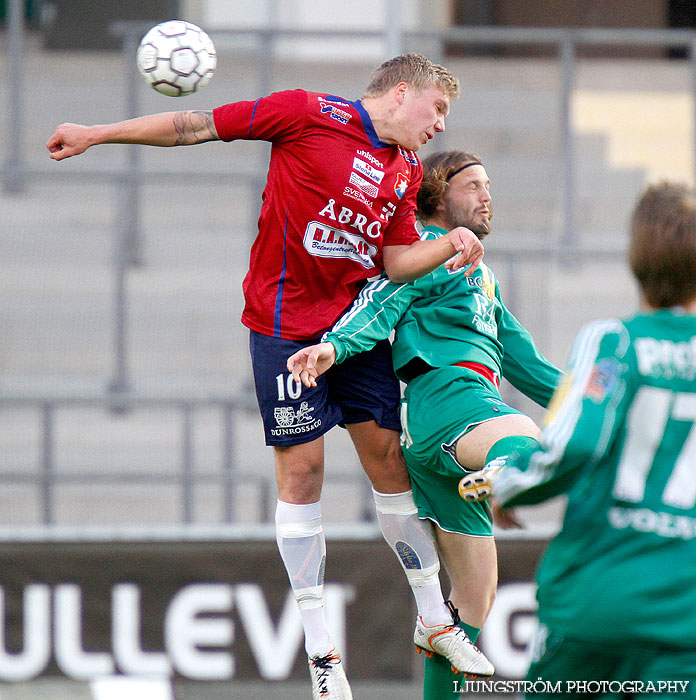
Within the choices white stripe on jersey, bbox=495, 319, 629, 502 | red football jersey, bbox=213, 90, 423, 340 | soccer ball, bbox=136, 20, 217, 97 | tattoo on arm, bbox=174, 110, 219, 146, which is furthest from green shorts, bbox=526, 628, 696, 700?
soccer ball, bbox=136, 20, 217, 97

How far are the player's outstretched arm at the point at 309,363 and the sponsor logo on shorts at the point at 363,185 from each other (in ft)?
1.68

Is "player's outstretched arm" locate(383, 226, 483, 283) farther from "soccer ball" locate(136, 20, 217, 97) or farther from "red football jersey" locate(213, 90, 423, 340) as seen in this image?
"soccer ball" locate(136, 20, 217, 97)

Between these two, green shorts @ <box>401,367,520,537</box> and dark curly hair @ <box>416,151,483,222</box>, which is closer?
green shorts @ <box>401,367,520,537</box>

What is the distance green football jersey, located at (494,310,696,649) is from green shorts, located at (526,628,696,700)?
0.03m

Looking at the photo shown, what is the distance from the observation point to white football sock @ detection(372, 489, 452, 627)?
3346 mm

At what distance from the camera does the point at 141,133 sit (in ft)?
9.60

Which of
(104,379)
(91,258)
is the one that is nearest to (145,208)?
(91,258)

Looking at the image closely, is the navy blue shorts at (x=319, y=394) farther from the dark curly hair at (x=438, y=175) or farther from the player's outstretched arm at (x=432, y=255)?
the dark curly hair at (x=438, y=175)

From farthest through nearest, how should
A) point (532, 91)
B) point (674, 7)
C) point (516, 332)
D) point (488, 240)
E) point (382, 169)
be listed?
point (674, 7)
point (532, 91)
point (488, 240)
point (516, 332)
point (382, 169)

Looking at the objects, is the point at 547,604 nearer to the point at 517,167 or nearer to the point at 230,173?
the point at 230,173

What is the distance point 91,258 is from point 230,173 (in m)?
0.95

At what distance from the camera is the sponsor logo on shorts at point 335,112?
310 cm

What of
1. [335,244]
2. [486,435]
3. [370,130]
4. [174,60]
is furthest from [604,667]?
[174,60]

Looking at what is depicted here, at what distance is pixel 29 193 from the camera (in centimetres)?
582
